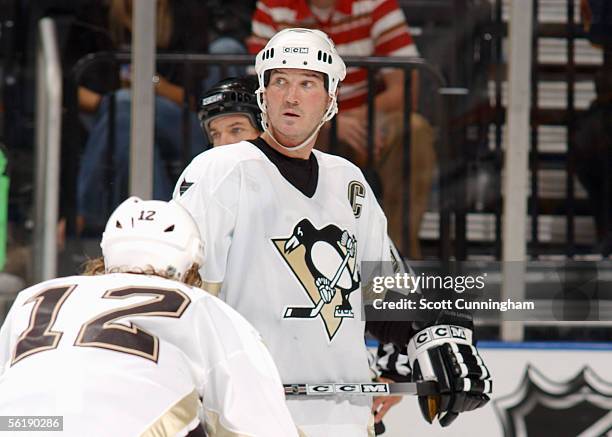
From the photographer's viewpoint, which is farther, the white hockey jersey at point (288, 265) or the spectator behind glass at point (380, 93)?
the spectator behind glass at point (380, 93)

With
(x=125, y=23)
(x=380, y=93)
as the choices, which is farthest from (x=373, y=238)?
(x=125, y=23)

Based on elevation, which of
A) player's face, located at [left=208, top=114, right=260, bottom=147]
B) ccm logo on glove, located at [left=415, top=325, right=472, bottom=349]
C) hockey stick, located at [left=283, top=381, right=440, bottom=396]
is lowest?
hockey stick, located at [left=283, top=381, right=440, bottom=396]

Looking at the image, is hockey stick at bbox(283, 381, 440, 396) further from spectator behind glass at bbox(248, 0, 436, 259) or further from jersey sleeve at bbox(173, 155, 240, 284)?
spectator behind glass at bbox(248, 0, 436, 259)

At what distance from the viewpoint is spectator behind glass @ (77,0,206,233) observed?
357 centimetres

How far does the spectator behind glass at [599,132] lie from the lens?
12.2ft

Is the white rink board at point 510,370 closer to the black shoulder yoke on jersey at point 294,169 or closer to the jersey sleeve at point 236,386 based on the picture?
the black shoulder yoke on jersey at point 294,169

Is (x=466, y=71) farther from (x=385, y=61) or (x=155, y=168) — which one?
(x=155, y=168)

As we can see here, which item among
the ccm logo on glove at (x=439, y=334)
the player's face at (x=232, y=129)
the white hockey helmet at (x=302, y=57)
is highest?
the white hockey helmet at (x=302, y=57)

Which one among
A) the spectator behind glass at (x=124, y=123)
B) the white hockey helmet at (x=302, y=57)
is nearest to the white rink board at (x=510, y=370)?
the spectator behind glass at (x=124, y=123)

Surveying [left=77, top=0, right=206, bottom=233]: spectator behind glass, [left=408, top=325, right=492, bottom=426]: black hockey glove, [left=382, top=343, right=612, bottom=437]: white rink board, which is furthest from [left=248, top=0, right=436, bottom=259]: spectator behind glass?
[left=408, top=325, right=492, bottom=426]: black hockey glove

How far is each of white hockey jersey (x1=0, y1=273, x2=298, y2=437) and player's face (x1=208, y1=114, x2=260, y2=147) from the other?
1238 mm

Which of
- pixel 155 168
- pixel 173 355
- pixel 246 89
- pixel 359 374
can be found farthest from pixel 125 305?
pixel 155 168

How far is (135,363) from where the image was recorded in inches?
77.3

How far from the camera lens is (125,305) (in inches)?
78.7
